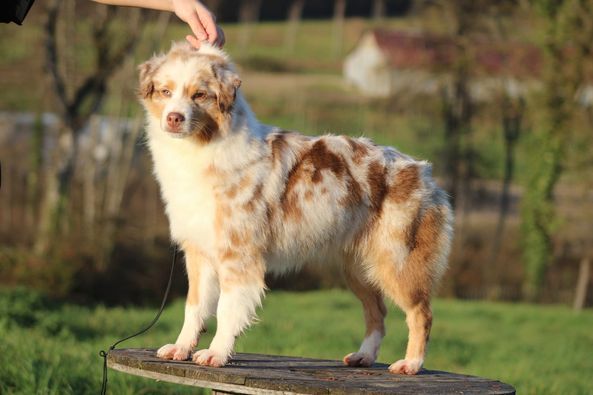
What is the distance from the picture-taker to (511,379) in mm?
9555

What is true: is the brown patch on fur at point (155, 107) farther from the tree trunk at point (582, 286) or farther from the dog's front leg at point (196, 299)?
the tree trunk at point (582, 286)

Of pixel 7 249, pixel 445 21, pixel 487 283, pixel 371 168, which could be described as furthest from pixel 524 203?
pixel 371 168

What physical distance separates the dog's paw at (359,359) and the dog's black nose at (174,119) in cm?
166

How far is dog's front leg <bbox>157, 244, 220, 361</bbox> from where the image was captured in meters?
4.98

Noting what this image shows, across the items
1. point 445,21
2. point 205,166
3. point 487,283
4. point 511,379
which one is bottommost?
point 487,283

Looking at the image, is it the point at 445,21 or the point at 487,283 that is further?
the point at 445,21

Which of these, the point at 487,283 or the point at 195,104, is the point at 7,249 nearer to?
the point at 487,283

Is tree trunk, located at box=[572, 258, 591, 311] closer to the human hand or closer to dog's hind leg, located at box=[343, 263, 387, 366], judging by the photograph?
dog's hind leg, located at box=[343, 263, 387, 366]

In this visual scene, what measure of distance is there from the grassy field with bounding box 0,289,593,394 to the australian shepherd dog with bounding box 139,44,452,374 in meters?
2.25

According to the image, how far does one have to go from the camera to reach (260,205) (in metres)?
4.93

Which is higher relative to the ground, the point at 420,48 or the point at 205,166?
the point at 420,48

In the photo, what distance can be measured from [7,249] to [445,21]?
41.4 ft

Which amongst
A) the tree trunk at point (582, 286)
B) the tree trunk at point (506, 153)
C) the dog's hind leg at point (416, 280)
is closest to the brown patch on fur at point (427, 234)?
the dog's hind leg at point (416, 280)

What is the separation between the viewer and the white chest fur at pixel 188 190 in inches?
193
